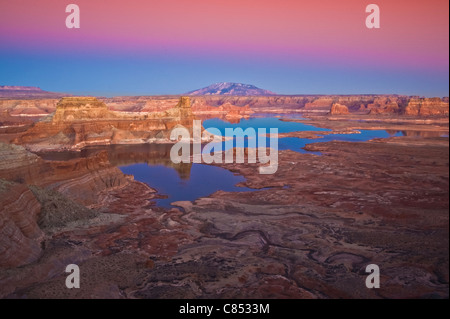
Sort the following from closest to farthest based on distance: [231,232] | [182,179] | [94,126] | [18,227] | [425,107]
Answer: [18,227], [231,232], [182,179], [94,126], [425,107]

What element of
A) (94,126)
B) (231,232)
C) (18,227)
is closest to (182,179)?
(231,232)

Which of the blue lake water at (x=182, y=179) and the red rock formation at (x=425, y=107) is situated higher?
the red rock formation at (x=425, y=107)

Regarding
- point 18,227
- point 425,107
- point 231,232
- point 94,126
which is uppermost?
point 425,107

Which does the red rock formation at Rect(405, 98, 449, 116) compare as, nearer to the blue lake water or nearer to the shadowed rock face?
the shadowed rock face

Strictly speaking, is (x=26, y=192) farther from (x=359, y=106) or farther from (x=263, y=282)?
(x=359, y=106)

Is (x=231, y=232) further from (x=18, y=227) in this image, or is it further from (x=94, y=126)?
(x=94, y=126)

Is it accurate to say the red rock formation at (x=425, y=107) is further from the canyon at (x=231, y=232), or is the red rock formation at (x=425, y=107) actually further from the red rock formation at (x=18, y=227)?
the red rock formation at (x=18, y=227)

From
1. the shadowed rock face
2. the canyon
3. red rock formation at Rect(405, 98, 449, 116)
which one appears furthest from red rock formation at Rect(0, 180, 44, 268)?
red rock formation at Rect(405, 98, 449, 116)

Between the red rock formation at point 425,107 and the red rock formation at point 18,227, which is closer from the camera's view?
the red rock formation at point 18,227

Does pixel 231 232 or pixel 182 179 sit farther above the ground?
pixel 182 179

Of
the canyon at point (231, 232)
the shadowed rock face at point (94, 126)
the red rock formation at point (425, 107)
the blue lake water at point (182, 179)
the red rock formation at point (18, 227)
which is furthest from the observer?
the red rock formation at point (425, 107)

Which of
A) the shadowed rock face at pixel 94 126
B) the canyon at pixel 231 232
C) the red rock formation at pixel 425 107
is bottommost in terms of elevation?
the canyon at pixel 231 232

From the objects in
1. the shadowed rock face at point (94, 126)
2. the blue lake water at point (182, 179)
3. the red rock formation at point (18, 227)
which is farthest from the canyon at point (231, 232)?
the shadowed rock face at point (94, 126)
